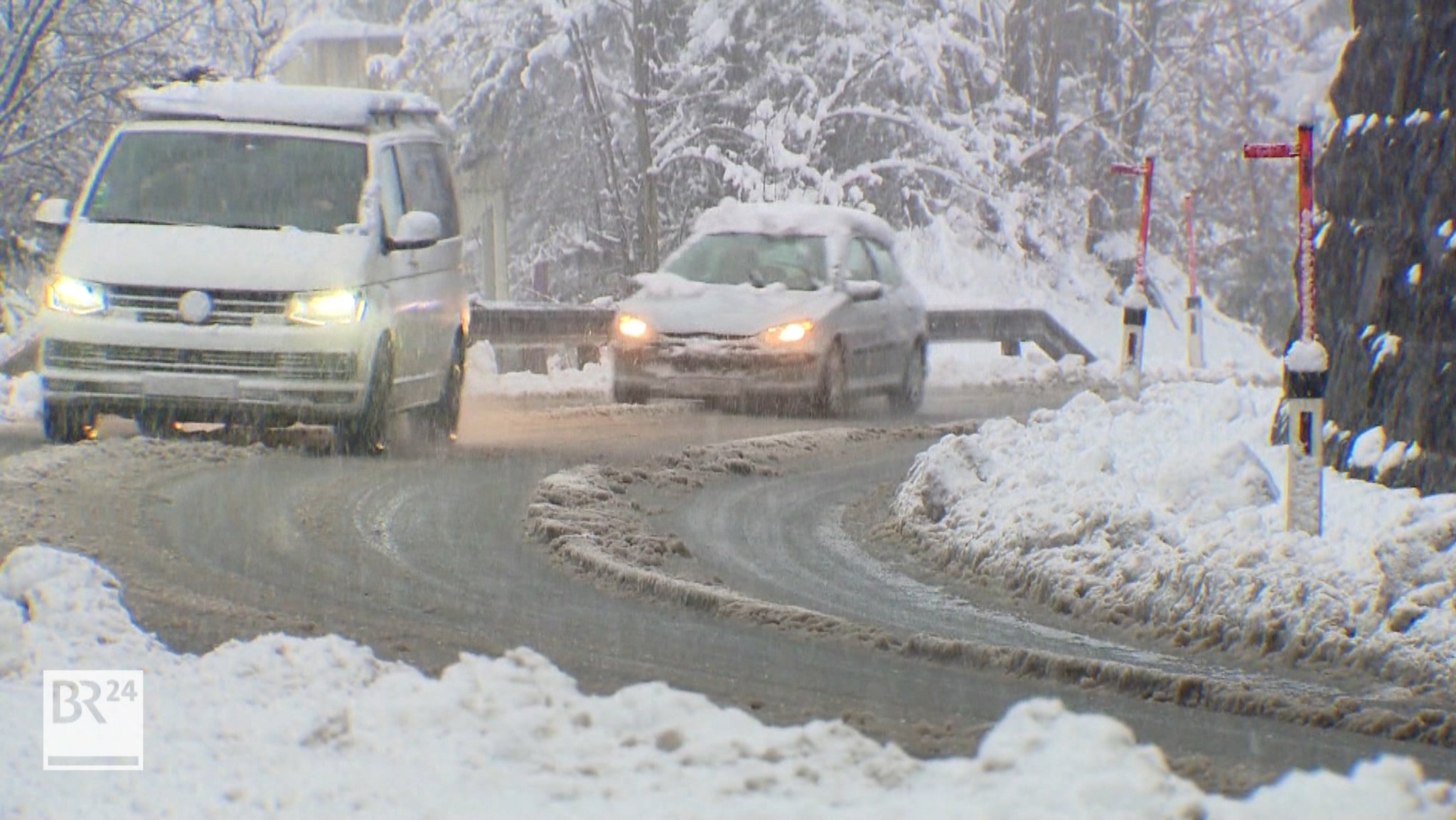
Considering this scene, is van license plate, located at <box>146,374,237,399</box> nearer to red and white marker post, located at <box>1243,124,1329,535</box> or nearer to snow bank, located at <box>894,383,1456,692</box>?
snow bank, located at <box>894,383,1456,692</box>

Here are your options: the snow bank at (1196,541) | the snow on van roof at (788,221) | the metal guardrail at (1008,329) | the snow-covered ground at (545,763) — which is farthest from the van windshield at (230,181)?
the metal guardrail at (1008,329)

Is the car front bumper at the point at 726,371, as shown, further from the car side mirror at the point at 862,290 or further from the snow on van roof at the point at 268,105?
the snow on van roof at the point at 268,105

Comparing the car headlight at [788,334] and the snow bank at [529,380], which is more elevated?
the car headlight at [788,334]

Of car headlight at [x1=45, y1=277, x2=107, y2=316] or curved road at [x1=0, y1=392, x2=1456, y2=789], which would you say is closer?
curved road at [x1=0, y1=392, x2=1456, y2=789]

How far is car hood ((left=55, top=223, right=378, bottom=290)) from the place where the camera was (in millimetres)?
12844

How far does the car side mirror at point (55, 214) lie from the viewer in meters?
13.6

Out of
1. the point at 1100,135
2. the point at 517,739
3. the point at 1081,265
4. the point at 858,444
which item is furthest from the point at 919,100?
the point at 517,739

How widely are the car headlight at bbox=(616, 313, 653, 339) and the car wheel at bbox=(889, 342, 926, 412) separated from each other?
2.58 metres

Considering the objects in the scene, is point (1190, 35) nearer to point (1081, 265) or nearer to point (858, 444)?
point (1081, 265)

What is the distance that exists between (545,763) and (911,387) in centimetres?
1452

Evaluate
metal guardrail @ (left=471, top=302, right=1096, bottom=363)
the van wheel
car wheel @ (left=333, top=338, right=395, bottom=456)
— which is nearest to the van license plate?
car wheel @ (left=333, top=338, right=395, bottom=456)

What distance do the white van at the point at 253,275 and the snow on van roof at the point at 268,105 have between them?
0.01 meters

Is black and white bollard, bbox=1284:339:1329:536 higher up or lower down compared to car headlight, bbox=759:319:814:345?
lower down

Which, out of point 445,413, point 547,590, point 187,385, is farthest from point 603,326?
point 547,590
